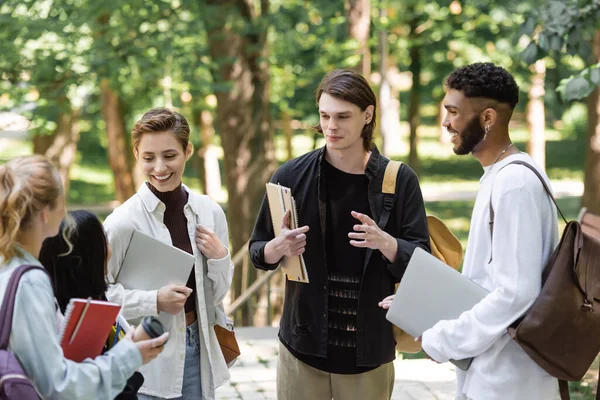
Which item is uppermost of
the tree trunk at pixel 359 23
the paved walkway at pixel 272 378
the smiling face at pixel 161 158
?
the tree trunk at pixel 359 23

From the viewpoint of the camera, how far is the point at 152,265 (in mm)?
3227

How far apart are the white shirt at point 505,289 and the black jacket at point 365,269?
52 cm

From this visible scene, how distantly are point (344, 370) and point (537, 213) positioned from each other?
3.87 ft

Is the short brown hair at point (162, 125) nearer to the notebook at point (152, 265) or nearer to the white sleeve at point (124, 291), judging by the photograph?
the white sleeve at point (124, 291)

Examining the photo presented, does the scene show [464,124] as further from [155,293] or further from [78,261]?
[78,261]

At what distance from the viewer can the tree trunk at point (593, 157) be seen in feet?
33.1

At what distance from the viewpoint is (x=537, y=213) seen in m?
2.83

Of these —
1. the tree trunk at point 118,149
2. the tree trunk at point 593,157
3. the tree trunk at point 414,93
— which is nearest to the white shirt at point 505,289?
the tree trunk at point 593,157

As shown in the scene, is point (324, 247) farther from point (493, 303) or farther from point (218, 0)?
point (218, 0)

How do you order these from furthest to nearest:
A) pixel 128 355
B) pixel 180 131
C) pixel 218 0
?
pixel 218 0, pixel 180 131, pixel 128 355

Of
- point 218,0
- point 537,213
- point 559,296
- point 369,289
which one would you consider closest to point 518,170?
point 537,213

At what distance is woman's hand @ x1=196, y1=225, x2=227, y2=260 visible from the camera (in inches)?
138

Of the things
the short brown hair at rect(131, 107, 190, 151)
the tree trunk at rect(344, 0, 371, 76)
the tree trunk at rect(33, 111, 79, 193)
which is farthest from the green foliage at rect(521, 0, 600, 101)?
the tree trunk at rect(33, 111, 79, 193)

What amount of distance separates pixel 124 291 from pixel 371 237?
992 millimetres
